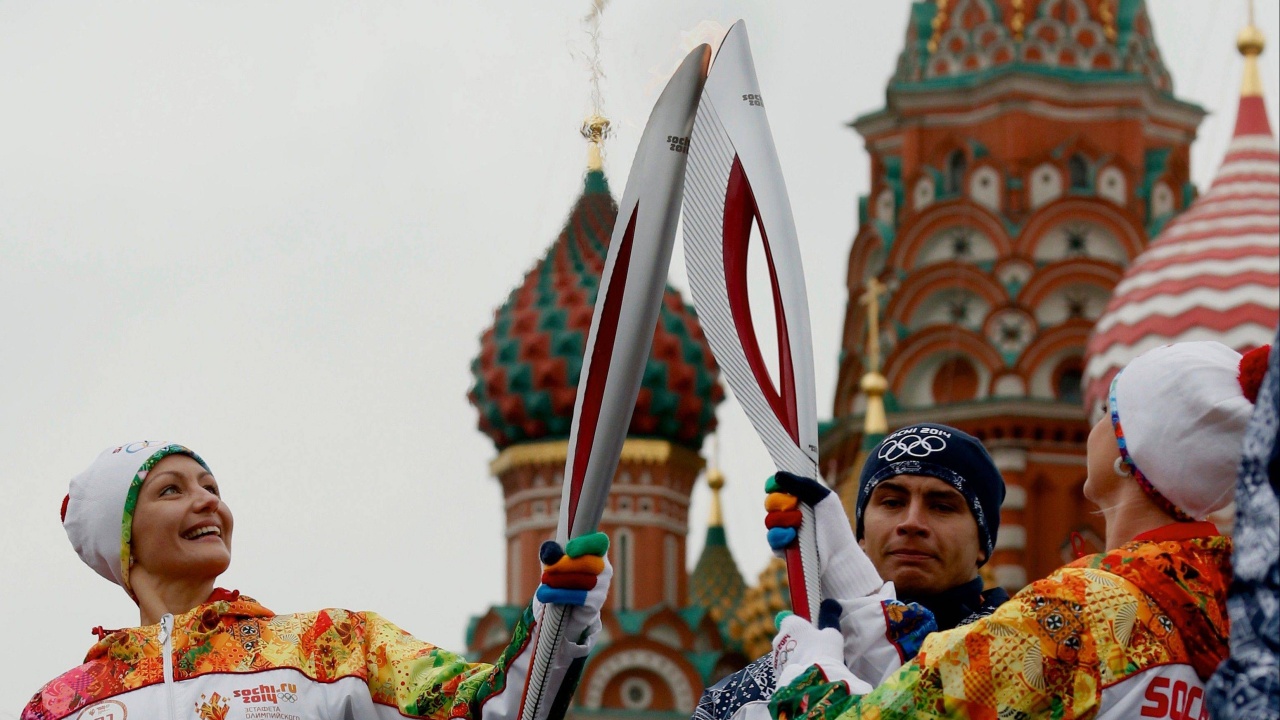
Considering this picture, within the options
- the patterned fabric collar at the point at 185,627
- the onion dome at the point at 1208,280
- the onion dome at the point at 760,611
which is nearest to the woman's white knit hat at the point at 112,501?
the patterned fabric collar at the point at 185,627

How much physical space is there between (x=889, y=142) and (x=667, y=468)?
4.22 metres

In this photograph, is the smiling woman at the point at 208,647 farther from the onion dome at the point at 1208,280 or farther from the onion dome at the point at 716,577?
the onion dome at the point at 716,577

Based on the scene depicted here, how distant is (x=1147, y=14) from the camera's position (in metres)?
27.7

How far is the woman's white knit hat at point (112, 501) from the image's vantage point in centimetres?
479

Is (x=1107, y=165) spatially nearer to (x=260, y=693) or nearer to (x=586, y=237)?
(x=586, y=237)

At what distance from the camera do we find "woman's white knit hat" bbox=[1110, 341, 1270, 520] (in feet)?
12.1

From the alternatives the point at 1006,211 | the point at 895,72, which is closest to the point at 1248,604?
the point at 1006,211

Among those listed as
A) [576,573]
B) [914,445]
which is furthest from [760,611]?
[576,573]

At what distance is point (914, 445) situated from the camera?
4.77m

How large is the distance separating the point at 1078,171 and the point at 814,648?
2358 centimetres

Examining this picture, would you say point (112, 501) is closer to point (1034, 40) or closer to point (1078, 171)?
point (1078, 171)

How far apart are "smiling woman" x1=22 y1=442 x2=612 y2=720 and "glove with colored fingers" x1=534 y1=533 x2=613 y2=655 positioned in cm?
11

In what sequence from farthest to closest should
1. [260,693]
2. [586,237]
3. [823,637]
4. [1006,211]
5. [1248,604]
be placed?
[586,237]
[1006,211]
[260,693]
[823,637]
[1248,604]

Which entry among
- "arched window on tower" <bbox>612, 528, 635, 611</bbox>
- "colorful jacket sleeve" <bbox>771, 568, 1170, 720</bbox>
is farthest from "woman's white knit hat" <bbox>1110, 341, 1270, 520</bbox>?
"arched window on tower" <bbox>612, 528, 635, 611</bbox>
